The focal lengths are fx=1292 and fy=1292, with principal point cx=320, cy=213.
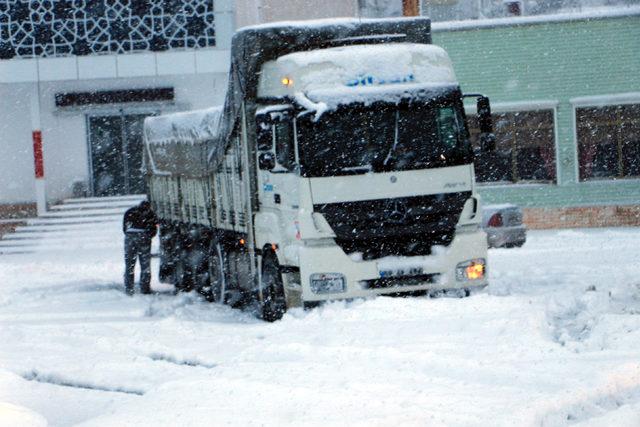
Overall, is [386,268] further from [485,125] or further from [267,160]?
[485,125]

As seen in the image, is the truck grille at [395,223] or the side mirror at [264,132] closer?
the truck grille at [395,223]

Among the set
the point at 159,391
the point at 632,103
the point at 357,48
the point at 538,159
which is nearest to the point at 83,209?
the point at 538,159

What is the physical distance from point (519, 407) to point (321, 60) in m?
7.01

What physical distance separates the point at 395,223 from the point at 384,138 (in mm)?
947

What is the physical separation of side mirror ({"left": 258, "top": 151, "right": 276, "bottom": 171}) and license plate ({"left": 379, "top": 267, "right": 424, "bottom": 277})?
1.72 metres

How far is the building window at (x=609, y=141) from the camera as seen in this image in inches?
1324

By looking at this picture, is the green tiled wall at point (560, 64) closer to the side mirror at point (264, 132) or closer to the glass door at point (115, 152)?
the glass door at point (115, 152)

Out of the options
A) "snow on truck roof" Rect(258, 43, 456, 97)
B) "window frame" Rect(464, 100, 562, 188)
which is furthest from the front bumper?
"window frame" Rect(464, 100, 562, 188)

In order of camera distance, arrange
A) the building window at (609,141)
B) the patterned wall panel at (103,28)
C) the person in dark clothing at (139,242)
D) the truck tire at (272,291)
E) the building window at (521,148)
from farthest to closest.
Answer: the patterned wall panel at (103,28) < the building window at (521,148) < the building window at (609,141) < the person in dark clothing at (139,242) < the truck tire at (272,291)

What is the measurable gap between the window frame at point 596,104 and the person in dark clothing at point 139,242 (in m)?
15.4

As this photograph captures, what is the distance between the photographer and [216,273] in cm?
1861

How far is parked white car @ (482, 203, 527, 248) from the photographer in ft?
85.6

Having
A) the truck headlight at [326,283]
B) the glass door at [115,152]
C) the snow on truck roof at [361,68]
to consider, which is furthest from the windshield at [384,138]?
the glass door at [115,152]

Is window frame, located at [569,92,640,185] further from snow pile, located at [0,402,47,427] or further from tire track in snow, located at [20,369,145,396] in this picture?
snow pile, located at [0,402,47,427]
